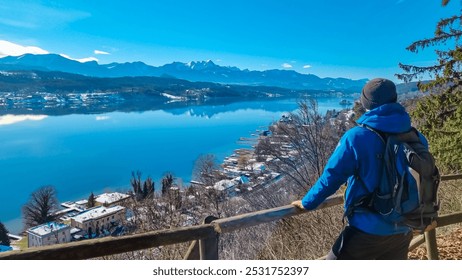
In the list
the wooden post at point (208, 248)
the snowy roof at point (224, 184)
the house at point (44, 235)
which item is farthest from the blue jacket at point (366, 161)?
the snowy roof at point (224, 184)

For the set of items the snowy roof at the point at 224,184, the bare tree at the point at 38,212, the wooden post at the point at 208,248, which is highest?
the wooden post at the point at 208,248

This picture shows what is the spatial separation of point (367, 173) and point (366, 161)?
0.06 m

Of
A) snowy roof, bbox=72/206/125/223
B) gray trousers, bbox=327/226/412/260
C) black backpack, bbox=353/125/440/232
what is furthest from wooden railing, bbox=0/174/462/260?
snowy roof, bbox=72/206/125/223

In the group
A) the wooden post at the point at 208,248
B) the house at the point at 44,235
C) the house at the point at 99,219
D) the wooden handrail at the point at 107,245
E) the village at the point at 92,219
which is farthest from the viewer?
the house at the point at 99,219

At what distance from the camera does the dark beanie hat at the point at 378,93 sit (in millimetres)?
1641

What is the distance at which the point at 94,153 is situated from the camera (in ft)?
132

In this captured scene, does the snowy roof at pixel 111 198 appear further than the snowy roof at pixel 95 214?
Yes

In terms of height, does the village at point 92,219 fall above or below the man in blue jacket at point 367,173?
below

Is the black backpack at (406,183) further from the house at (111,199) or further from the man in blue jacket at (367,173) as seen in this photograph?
the house at (111,199)

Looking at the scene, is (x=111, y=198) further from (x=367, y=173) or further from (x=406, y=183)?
(x=406, y=183)

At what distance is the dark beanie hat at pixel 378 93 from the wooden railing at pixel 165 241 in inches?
30.8

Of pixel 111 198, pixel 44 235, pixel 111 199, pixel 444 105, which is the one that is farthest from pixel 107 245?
pixel 111 198

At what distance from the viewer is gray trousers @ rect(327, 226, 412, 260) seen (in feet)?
5.61
